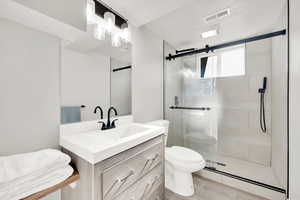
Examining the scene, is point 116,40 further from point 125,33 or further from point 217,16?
point 217,16

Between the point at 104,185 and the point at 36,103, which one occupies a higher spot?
the point at 36,103

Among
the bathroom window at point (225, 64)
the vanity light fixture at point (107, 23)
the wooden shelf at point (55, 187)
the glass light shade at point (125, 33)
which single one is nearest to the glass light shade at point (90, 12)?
the vanity light fixture at point (107, 23)

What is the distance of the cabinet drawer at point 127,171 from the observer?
74cm

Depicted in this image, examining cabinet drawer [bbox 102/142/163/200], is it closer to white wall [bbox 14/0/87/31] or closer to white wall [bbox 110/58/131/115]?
white wall [bbox 110/58/131/115]

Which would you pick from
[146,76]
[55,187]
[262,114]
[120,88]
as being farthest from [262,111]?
[55,187]

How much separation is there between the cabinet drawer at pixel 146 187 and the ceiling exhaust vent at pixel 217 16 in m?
1.79

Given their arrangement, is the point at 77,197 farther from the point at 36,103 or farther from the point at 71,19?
the point at 71,19

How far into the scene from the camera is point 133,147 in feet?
3.00

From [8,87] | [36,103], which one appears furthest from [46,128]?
[8,87]

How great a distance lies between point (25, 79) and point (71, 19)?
0.50 meters

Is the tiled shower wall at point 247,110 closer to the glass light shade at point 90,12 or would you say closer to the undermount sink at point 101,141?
the undermount sink at point 101,141

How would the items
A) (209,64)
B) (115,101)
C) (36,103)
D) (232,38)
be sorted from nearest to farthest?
(36,103) → (115,101) → (232,38) → (209,64)

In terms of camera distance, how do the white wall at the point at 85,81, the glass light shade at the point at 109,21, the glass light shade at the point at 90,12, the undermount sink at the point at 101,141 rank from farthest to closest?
the glass light shade at the point at 109,21 → the glass light shade at the point at 90,12 → the white wall at the point at 85,81 → the undermount sink at the point at 101,141
